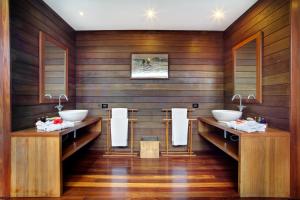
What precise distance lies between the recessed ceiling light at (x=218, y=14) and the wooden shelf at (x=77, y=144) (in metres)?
2.87

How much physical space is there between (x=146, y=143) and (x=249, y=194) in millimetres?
1822

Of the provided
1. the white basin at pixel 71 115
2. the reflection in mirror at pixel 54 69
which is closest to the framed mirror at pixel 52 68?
the reflection in mirror at pixel 54 69

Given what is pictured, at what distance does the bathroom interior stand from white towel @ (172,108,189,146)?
0.02 m

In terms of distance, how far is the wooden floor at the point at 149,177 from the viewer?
7.44 ft

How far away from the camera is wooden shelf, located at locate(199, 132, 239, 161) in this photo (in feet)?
7.99

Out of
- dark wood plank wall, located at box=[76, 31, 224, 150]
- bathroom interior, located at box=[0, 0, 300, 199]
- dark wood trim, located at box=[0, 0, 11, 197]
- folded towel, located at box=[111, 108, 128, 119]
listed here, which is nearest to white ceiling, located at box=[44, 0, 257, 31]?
bathroom interior, located at box=[0, 0, 300, 199]

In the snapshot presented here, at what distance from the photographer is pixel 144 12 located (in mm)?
3053

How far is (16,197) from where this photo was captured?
2.11 m

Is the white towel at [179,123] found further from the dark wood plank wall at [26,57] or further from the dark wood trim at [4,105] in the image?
the dark wood trim at [4,105]

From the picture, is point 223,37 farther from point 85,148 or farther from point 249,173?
point 85,148

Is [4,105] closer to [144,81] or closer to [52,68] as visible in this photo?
[52,68]

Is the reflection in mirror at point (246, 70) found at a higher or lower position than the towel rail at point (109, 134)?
higher

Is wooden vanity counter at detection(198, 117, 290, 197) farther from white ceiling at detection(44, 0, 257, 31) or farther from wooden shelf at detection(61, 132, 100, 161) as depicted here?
wooden shelf at detection(61, 132, 100, 161)

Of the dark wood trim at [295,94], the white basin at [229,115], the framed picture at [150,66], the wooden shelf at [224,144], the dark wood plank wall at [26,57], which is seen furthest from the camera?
the framed picture at [150,66]
